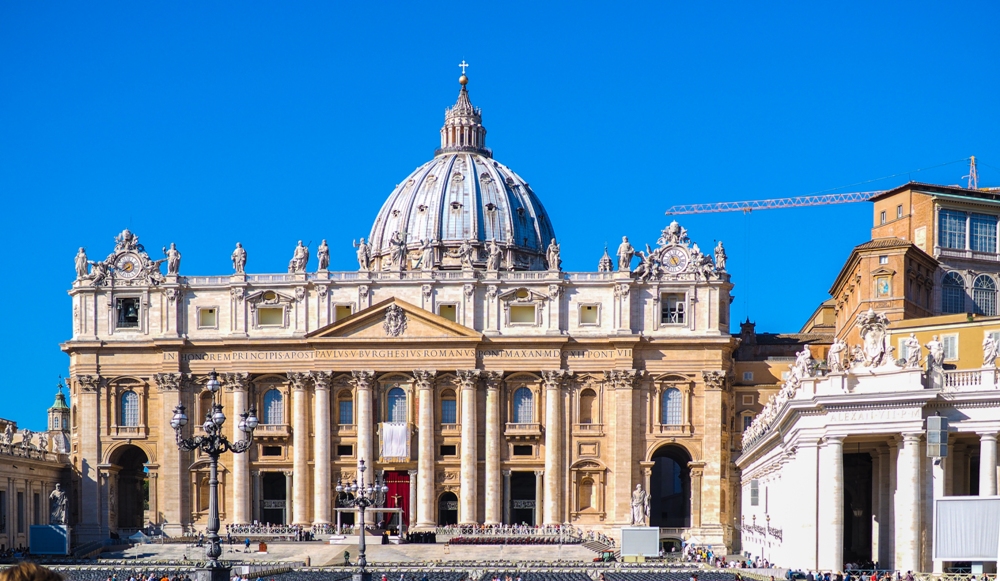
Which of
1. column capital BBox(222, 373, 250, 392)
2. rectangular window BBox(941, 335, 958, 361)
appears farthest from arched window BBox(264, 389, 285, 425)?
rectangular window BBox(941, 335, 958, 361)

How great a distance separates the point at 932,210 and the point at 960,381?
40.2 metres

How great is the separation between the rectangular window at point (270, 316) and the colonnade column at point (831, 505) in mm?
55591

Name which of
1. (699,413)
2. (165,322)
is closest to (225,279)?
(165,322)

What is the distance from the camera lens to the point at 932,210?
8931 centimetres

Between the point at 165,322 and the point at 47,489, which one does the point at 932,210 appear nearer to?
the point at 165,322

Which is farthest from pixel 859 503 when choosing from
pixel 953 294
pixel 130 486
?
pixel 130 486

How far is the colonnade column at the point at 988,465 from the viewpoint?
158 feet

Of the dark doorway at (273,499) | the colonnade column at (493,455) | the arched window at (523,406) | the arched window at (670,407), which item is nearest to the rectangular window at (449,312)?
the colonnade column at (493,455)

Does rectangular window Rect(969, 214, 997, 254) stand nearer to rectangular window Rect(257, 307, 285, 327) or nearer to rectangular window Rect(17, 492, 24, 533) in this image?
rectangular window Rect(257, 307, 285, 327)

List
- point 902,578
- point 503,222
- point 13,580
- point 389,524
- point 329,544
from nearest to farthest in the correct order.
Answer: point 13,580, point 902,578, point 329,544, point 389,524, point 503,222

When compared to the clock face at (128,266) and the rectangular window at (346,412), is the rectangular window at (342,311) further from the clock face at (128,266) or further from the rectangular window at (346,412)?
the clock face at (128,266)

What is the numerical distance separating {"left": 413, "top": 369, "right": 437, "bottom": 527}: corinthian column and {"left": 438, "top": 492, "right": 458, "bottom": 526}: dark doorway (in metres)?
2.04

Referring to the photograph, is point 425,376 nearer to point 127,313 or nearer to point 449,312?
point 449,312

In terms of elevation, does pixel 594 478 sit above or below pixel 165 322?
below
